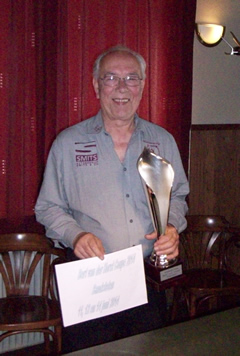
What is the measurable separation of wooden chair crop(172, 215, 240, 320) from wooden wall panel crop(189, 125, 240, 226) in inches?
→ 20.6

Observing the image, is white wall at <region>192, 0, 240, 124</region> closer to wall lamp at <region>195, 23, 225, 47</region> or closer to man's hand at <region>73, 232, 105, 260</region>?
wall lamp at <region>195, 23, 225, 47</region>

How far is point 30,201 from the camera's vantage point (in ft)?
9.28

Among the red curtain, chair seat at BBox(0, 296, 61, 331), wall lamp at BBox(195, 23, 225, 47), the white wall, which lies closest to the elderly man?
chair seat at BBox(0, 296, 61, 331)

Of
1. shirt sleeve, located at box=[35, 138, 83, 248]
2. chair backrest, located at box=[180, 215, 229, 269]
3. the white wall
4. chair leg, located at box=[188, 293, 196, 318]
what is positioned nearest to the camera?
shirt sleeve, located at box=[35, 138, 83, 248]

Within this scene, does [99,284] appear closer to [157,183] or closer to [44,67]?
[157,183]

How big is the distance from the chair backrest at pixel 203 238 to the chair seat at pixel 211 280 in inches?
3.8

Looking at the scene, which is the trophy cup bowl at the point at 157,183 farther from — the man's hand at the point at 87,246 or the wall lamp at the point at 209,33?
the wall lamp at the point at 209,33

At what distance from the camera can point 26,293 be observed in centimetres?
267

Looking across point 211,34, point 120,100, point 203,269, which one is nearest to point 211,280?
point 203,269

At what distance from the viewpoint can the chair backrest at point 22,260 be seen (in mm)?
2557

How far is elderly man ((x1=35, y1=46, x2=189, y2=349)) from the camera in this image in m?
1.88

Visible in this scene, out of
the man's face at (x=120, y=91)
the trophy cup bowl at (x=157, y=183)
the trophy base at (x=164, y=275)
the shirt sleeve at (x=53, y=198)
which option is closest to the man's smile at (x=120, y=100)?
the man's face at (x=120, y=91)

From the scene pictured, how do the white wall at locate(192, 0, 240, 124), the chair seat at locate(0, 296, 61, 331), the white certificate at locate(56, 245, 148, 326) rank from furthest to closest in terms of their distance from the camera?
the white wall at locate(192, 0, 240, 124) → the chair seat at locate(0, 296, 61, 331) → the white certificate at locate(56, 245, 148, 326)

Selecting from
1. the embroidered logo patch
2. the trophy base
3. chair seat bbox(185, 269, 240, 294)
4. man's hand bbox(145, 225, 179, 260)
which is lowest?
chair seat bbox(185, 269, 240, 294)
